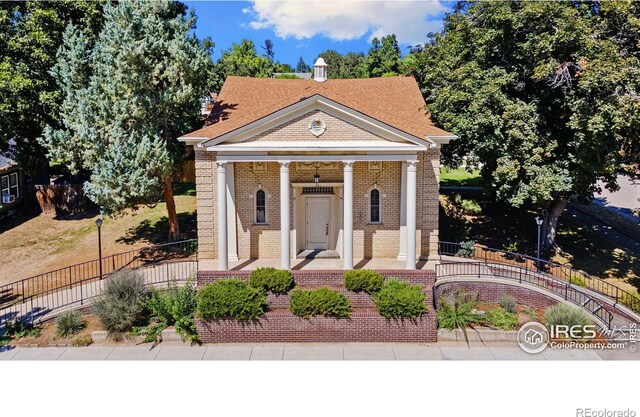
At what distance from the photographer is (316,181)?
1820 cm

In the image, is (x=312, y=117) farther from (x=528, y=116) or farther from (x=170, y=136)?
(x=528, y=116)

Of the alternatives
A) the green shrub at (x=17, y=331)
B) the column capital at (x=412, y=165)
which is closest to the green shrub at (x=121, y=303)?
the green shrub at (x=17, y=331)

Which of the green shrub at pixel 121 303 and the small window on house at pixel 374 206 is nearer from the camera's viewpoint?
the green shrub at pixel 121 303

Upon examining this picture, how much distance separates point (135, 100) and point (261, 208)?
6.44m

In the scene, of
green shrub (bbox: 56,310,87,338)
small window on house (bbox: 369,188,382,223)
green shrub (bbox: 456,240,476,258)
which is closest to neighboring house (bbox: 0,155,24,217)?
green shrub (bbox: 56,310,87,338)

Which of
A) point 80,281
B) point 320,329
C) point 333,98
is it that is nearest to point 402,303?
point 320,329

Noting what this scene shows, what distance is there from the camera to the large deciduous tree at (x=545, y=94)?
17062mm

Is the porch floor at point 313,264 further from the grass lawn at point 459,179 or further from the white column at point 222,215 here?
the grass lawn at point 459,179

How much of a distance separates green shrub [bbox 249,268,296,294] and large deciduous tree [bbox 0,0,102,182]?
49.8 ft

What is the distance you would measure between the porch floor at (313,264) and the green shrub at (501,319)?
10.2 feet

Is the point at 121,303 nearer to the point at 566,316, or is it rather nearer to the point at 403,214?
the point at 403,214

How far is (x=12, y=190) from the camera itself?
28.0m

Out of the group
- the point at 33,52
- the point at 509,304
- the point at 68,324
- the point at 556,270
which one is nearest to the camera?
the point at 68,324

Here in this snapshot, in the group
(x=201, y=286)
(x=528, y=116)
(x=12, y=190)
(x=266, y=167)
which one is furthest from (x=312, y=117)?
(x=12, y=190)
